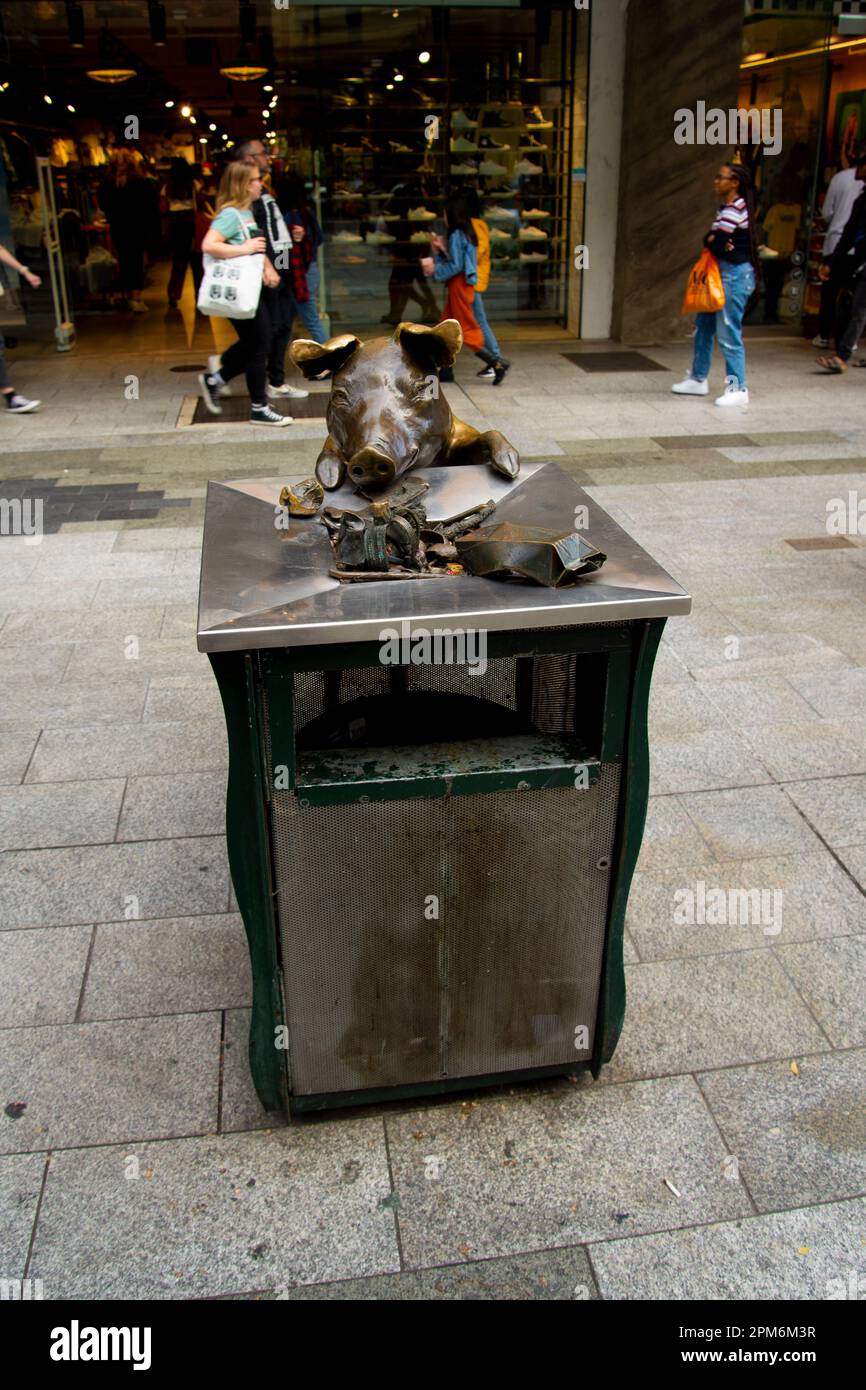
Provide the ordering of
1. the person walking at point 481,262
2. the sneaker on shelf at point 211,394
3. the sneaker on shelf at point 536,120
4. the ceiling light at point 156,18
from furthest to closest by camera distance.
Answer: the sneaker on shelf at point 536,120, the ceiling light at point 156,18, the person walking at point 481,262, the sneaker on shelf at point 211,394

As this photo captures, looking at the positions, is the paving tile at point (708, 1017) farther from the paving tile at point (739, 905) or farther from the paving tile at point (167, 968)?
the paving tile at point (167, 968)

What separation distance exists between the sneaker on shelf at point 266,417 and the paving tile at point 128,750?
560 centimetres

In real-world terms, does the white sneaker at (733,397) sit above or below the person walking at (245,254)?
below

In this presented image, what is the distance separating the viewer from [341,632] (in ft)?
8.11

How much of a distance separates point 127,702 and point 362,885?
2877 mm

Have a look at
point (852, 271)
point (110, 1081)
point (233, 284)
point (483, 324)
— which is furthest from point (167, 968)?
point (852, 271)

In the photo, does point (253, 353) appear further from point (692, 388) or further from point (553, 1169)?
point (553, 1169)

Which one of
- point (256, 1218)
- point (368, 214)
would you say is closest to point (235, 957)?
point (256, 1218)

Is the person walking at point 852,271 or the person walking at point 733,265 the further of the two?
the person walking at point 852,271

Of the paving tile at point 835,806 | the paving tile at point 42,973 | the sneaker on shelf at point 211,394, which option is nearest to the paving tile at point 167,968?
the paving tile at point 42,973

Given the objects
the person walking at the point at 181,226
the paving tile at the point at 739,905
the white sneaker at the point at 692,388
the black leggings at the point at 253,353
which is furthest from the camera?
the person walking at the point at 181,226

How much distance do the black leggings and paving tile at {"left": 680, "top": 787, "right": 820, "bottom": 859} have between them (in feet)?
21.8

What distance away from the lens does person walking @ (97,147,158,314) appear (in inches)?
654

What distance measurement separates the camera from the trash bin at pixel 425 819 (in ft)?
8.43
